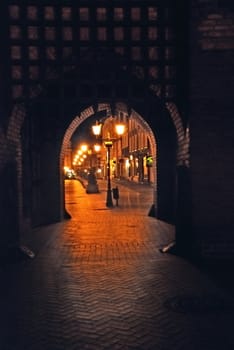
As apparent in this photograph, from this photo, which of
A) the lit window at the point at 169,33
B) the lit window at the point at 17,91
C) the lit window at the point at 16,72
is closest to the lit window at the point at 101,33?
the lit window at the point at 169,33

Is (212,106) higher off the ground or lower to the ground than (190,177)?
higher

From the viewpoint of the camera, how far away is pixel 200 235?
24.4 ft

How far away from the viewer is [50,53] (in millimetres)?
7855

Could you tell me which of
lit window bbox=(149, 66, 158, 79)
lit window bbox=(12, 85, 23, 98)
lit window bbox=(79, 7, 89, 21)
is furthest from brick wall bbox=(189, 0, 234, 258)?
lit window bbox=(12, 85, 23, 98)

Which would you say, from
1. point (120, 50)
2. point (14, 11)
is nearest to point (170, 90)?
point (120, 50)

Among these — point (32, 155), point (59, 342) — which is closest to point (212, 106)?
point (59, 342)

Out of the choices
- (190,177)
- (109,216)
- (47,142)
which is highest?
(47,142)

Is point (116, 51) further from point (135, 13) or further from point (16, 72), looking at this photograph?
point (16, 72)

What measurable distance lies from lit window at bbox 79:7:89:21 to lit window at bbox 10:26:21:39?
123 cm

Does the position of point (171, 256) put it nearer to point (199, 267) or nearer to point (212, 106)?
point (199, 267)

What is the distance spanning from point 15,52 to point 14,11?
77 centimetres

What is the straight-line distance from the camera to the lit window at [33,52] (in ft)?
25.6

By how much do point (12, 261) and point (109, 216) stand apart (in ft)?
22.5

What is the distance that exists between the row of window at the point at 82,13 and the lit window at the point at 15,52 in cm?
54
